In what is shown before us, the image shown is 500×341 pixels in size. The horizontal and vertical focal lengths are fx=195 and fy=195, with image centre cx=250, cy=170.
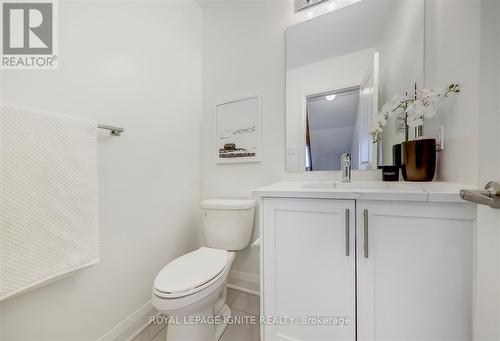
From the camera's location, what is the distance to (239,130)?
155 cm

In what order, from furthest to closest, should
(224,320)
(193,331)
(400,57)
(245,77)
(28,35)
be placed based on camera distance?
(245,77)
(224,320)
(400,57)
(193,331)
(28,35)

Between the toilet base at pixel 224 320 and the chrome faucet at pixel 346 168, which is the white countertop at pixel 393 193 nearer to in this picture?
the chrome faucet at pixel 346 168

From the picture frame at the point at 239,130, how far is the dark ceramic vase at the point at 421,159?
876mm

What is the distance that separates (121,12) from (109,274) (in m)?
1.46

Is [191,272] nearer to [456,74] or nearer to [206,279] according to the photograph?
[206,279]

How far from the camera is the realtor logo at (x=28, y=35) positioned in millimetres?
770

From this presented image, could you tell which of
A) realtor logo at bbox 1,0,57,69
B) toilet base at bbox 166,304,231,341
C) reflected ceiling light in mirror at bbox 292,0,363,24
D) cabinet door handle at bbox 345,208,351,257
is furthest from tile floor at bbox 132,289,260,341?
reflected ceiling light in mirror at bbox 292,0,363,24

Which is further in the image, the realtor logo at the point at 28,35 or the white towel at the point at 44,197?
the realtor logo at the point at 28,35

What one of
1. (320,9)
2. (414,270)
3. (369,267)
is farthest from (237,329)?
(320,9)

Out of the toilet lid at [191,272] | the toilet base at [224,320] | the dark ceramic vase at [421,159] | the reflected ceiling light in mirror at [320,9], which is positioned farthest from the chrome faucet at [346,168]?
the toilet base at [224,320]

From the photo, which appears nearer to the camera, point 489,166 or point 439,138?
point 489,166

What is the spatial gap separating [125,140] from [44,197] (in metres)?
0.48

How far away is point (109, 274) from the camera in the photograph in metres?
1.04

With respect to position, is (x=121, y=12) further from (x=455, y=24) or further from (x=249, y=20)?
(x=455, y=24)
